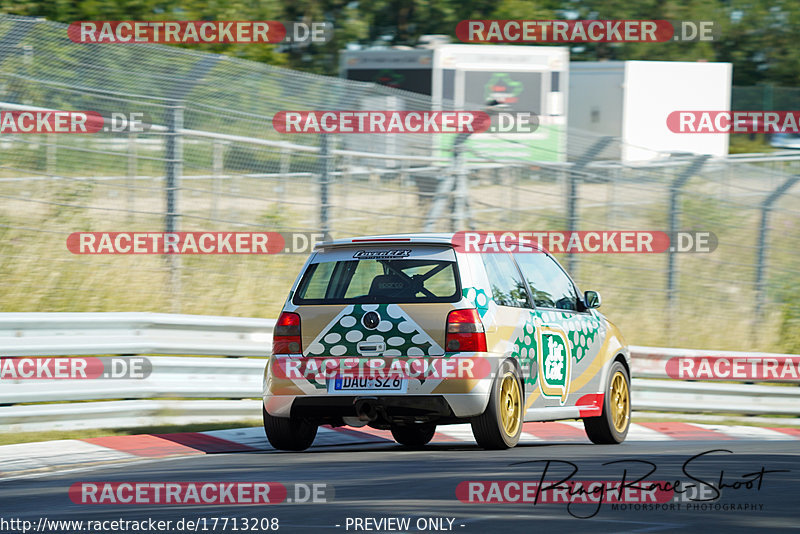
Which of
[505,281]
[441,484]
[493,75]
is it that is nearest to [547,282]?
[505,281]

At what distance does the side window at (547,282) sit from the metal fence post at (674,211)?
18.5ft

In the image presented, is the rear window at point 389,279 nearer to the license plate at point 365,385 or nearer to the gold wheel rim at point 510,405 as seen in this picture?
the license plate at point 365,385

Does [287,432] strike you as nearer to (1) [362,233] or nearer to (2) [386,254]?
(2) [386,254]

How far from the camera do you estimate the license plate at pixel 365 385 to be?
902 centimetres

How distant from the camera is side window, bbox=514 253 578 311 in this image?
10.2 meters

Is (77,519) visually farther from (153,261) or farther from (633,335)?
(633,335)

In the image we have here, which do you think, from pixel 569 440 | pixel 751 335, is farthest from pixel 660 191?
pixel 569 440

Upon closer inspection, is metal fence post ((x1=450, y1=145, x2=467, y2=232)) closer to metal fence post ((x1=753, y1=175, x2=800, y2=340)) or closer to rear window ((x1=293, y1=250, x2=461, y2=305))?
metal fence post ((x1=753, y1=175, x2=800, y2=340))

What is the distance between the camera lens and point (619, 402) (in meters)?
11.2

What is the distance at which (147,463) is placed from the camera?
29.2 feet

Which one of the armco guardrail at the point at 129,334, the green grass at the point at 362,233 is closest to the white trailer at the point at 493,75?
the green grass at the point at 362,233

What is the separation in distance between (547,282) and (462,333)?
1.74m

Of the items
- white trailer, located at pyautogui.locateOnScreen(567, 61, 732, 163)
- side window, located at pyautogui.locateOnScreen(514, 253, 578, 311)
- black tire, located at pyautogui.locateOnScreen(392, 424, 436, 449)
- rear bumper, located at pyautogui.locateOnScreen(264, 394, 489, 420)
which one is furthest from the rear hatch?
white trailer, located at pyautogui.locateOnScreen(567, 61, 732, 163)

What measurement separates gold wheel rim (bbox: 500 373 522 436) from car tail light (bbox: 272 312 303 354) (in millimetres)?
1459
